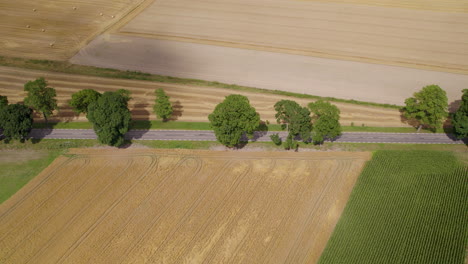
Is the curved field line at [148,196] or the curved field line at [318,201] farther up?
the curved field line at [318,201]

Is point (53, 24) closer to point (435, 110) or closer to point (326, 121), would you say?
point (326, 121)

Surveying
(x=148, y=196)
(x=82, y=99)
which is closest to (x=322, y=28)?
(x=82, y=99)

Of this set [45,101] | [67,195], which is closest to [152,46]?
[45,101]

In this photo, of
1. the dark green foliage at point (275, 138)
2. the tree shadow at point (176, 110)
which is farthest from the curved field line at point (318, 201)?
the tree shadow at point (176, 110)

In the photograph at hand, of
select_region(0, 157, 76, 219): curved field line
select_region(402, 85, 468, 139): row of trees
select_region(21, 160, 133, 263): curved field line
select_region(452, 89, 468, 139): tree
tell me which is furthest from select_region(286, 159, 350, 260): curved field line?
select_region(0, 157, 76, 219): curved field line

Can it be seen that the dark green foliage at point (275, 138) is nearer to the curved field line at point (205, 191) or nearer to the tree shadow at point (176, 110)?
the curved field line at point (205, 191)
